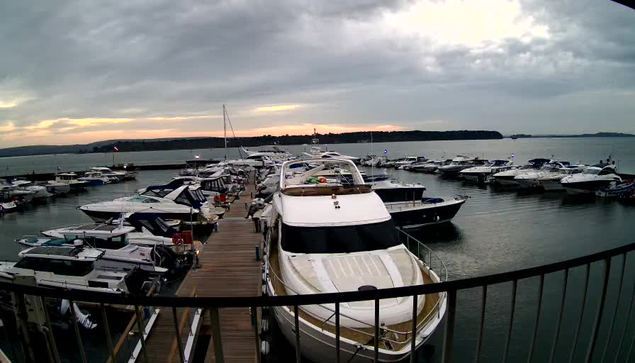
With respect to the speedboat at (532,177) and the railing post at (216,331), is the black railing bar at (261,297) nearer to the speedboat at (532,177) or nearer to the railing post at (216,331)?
the railing post at (216,331)

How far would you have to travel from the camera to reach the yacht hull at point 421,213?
2047cm

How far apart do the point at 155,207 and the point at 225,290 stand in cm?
1341

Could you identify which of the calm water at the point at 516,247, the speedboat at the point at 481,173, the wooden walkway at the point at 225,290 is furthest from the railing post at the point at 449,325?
the speedboat at the point at 481,173

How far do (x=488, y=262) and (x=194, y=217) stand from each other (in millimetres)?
17344

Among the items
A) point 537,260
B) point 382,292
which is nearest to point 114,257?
point 382,292

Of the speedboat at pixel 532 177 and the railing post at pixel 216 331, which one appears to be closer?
the railing post at pixel 216 331

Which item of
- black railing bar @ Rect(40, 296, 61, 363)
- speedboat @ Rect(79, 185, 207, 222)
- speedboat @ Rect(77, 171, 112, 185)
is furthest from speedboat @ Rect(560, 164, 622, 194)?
speedboat @ Rect(77, 171, 112, 185)

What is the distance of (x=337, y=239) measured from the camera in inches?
318

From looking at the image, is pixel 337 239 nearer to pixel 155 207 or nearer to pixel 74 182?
pixel 155 207

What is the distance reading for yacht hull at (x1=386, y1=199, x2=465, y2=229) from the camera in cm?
2047

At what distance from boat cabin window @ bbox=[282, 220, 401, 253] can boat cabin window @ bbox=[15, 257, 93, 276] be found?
7581 millimetres

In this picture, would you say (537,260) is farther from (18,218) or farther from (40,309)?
(18,218)

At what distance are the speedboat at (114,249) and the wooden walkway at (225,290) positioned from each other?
2429mm

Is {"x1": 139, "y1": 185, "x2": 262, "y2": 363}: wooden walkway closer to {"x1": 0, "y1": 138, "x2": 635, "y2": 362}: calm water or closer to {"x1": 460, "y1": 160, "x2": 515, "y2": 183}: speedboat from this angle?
{"x1": 0, "y1": 138, "x2": 635, "y2": 362}: calm water
